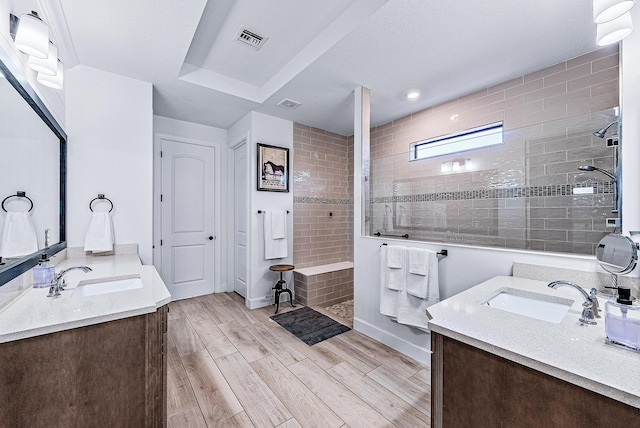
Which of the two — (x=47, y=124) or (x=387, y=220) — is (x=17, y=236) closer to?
(x=47, y=124)

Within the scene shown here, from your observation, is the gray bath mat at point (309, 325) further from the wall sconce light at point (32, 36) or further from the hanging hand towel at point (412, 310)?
the wall sconce light at point (32, 36)

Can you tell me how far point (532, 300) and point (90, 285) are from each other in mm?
2501

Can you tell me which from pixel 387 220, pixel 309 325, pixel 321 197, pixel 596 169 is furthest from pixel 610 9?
pixel 321 197

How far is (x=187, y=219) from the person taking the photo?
3715mm

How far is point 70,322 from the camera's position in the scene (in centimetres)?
101

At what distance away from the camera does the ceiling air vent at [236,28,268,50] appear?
215 centimetres

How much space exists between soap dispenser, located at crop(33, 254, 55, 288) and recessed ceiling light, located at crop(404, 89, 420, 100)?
316 cm

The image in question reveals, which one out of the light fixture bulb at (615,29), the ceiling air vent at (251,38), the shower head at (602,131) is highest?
the ceiling air vent at (251,38)

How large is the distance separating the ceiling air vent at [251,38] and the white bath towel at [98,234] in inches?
75.0

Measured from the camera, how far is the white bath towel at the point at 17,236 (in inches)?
47.2

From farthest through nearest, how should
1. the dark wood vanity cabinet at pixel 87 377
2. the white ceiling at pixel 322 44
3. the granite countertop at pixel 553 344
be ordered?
1. the white ceiling at pixel 322 44
2. the dark wood vanity cabinet at pixel 87 377
3. the granite countertop at pixel 553 344

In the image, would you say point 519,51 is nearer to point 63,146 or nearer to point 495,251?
point 495,251

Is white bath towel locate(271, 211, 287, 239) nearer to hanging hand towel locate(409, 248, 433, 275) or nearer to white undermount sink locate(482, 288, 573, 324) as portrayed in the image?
hanging hand towel locate(409, 248, 433, 275)

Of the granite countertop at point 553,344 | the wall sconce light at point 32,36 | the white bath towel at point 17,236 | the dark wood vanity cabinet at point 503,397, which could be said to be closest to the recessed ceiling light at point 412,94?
the granite countertop at point 553,344
